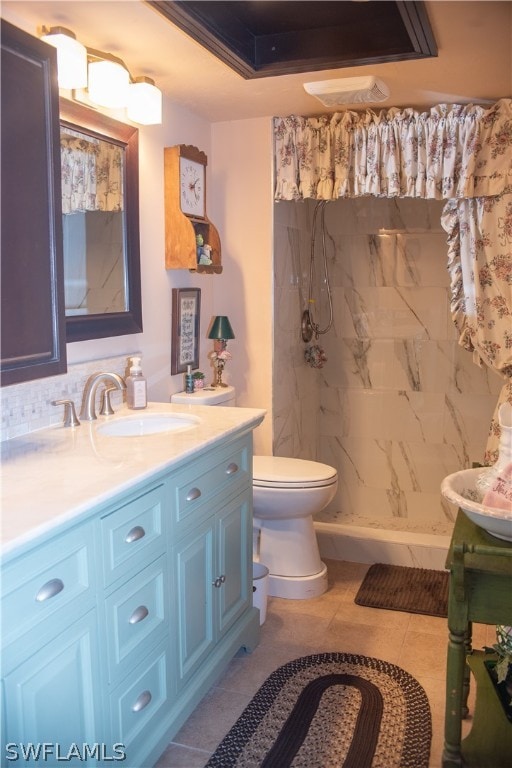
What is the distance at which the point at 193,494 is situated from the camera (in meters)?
2.09

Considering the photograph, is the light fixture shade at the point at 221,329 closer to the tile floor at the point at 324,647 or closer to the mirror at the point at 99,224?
the mirror at the point at 99,224

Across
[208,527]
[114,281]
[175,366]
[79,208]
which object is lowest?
[208,527]

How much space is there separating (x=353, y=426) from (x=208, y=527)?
2.21 m

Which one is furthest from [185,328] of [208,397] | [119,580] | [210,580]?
[119,580]

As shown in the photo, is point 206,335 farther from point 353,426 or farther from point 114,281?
point 353,426

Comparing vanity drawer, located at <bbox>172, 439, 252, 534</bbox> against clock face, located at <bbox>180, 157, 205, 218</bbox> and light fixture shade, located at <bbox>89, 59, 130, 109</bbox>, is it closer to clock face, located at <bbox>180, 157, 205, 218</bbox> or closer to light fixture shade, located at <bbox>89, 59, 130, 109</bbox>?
clock face, located at <bbox>180, 157, 205, 218</bbox>

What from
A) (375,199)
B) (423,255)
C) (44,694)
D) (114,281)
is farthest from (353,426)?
(44,694)

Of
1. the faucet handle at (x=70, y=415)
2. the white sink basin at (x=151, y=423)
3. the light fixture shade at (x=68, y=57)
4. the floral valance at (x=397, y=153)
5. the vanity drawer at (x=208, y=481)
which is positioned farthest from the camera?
the floral valance at (x=397, y=153)

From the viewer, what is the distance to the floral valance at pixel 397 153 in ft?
9.58

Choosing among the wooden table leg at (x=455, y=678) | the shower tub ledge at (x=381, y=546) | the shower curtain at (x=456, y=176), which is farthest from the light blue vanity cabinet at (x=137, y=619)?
the shower curtain at (x=456, y=176)

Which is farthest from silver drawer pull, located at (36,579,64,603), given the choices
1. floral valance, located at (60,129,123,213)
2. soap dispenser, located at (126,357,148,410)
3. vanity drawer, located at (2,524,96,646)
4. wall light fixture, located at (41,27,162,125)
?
wall light fixture, located at (41,27,162,125)

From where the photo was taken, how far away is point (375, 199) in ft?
13.3

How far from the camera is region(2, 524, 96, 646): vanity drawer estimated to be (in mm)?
1331

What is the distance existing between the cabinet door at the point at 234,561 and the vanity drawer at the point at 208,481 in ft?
0.27
